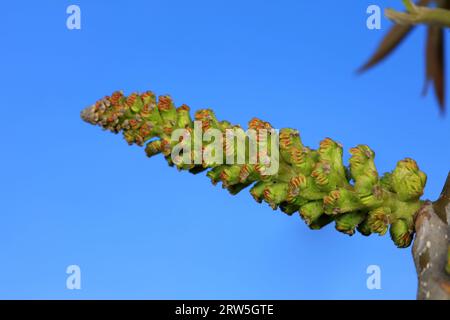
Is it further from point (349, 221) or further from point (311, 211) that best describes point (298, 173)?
point (349, 221)

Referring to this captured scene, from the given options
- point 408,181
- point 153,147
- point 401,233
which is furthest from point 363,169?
point 153,147

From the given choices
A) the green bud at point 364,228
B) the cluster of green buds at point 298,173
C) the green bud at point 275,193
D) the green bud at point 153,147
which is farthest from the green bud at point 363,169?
the green bud at point 153,147

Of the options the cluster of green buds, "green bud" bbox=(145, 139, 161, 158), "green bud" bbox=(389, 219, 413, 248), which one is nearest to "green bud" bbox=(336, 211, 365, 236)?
the cluster of green buds

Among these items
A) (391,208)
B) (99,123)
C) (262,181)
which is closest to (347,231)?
(391,208)

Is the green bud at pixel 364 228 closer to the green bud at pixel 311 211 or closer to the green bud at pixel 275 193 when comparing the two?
the green bud at pixel 311 211

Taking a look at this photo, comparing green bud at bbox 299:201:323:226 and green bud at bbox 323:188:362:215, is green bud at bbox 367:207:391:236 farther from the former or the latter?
green bud at bbox 299:201:323:226

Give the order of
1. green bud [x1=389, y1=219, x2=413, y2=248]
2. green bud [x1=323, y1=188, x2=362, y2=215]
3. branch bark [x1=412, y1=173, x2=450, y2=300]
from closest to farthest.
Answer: branch bark [x1=412, y1=173, x2=450, y2=300] → green bud [x1=323, y1=188, x2=362, y2=215] → green bud [x1=389, y1=219, x2=413, y2=248]
